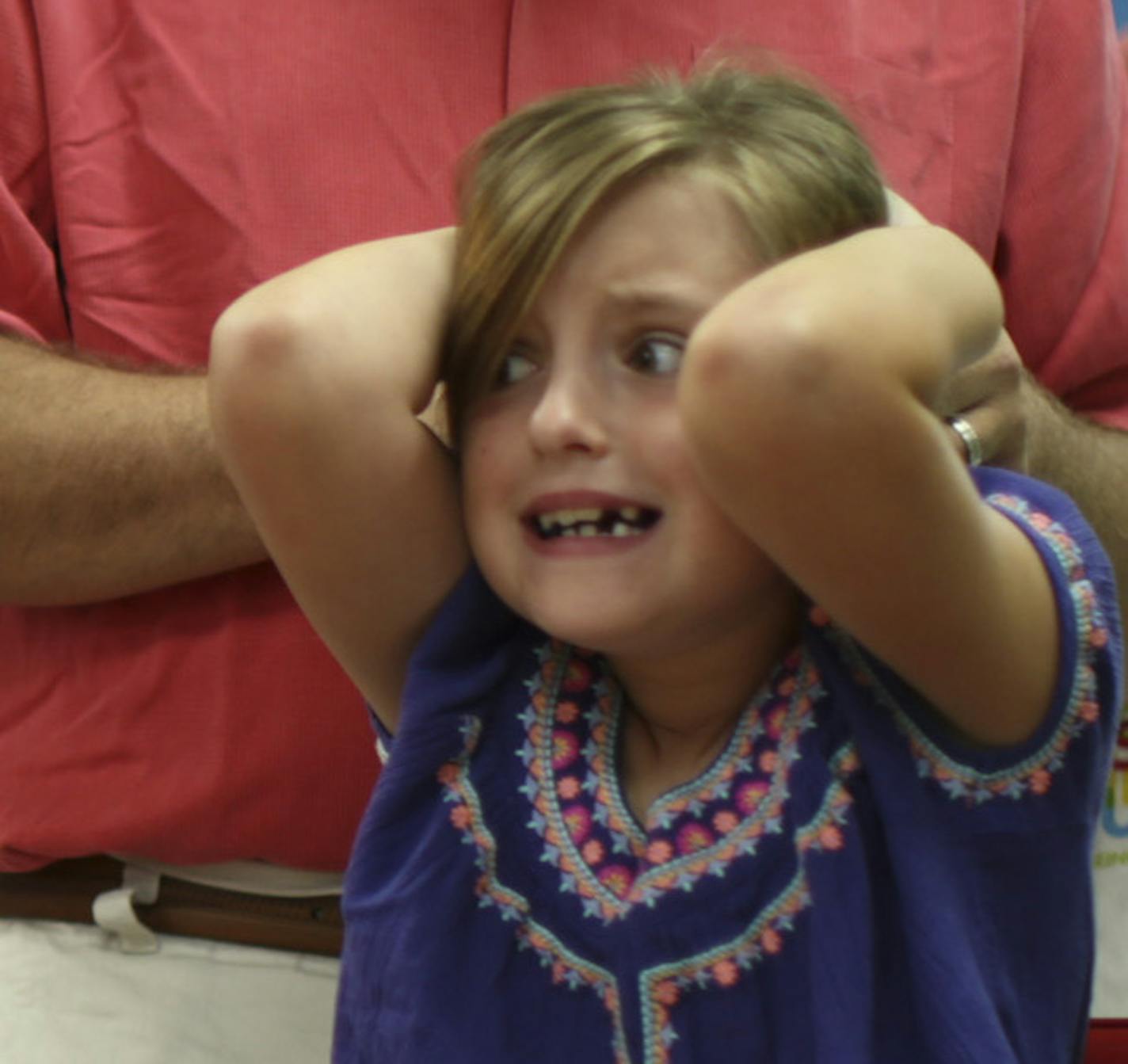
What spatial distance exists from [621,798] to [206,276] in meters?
0.48

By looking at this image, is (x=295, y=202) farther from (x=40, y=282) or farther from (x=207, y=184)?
(x=40, y=282)

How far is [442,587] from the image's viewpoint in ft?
2.63

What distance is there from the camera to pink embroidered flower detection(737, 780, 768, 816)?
0.73 m

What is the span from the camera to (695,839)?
0.74 metres

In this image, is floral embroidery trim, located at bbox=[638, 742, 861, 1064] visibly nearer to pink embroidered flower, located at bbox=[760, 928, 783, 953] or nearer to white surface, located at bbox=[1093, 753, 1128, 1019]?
pink embroidered flower, located at bbox=[760, 928, 783, 953]

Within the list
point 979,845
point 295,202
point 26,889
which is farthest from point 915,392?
point 26,889

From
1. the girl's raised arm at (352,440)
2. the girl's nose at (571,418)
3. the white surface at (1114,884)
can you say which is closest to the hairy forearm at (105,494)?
the girl's raised arm at (352,440)

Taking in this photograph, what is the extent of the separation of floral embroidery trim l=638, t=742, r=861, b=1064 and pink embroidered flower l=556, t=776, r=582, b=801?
94 millimetres

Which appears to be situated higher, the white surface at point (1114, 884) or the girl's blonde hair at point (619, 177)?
the girl's blonde hair at point (619, 177)

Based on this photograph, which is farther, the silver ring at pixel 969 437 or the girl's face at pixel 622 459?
the silver ring at pixel 969 437

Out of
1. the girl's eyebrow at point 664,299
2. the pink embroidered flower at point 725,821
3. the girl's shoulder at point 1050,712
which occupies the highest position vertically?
the girl's eyebrow at point 664,299

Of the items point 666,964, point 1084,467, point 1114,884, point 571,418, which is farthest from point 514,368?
point 1114,884

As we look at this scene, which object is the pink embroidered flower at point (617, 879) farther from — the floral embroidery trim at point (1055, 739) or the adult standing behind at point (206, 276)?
the adult standing behind at point (206, 276)

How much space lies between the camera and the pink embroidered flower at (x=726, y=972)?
28.5 inches
